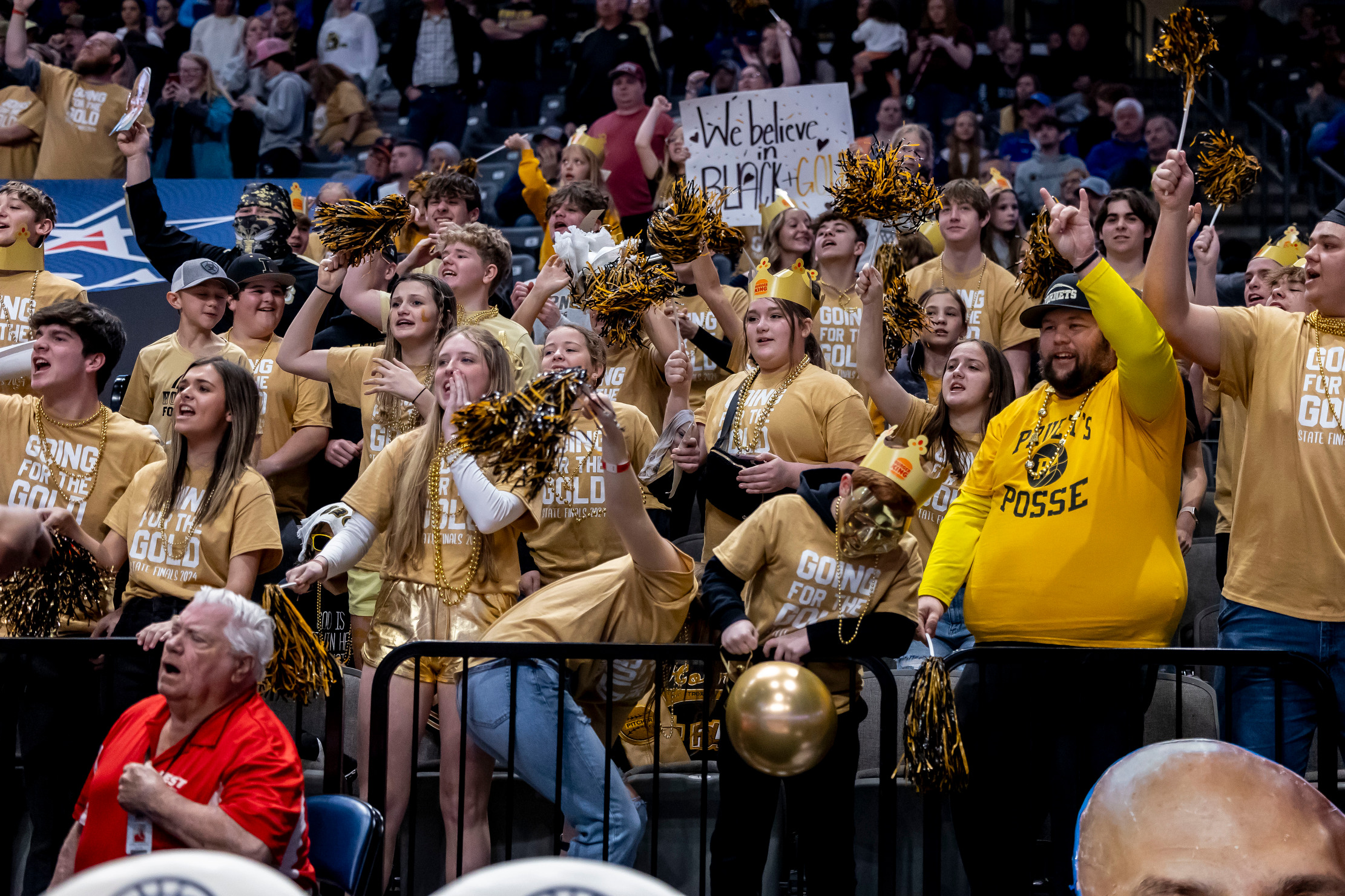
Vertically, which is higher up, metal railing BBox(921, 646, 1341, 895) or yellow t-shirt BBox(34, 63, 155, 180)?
yellow t-shirt BBox(34, 63, 155, 180)

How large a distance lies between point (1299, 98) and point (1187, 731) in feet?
32.0

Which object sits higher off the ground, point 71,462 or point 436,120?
point 436,120

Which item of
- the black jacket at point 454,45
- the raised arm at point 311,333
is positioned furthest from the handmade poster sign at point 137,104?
the black jacket at point 454,45

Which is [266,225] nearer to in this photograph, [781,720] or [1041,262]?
[1041,262]

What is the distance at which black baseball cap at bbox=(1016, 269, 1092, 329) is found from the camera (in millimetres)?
4199

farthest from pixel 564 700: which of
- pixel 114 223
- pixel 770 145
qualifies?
pixel 114 223

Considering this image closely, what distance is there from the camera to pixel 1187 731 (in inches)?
194

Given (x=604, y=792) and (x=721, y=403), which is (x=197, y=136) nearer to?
(x=721, y=403)

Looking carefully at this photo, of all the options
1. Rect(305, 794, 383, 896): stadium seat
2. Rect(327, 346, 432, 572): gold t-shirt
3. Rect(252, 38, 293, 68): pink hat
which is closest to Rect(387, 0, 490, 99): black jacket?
Rect(252, 38, 293, 68): pink hat

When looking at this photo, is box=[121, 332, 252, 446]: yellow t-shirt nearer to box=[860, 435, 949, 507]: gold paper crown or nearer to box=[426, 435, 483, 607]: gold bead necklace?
box=[426, 435, 483, 607]: gold bead necklace

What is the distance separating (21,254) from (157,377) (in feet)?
3.09

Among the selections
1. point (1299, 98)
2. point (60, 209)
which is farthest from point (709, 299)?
point (1299, 98)

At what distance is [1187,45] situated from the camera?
185 inches

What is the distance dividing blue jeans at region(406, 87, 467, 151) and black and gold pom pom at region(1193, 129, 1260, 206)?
6.97 meters
